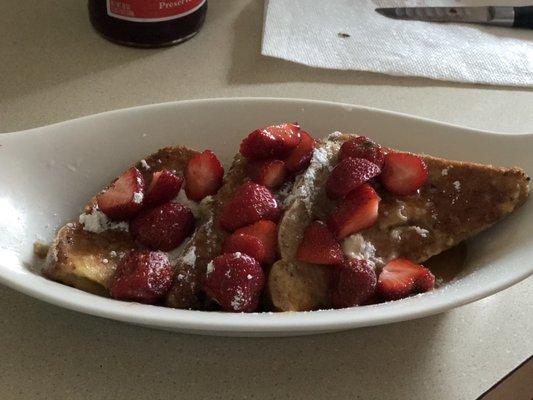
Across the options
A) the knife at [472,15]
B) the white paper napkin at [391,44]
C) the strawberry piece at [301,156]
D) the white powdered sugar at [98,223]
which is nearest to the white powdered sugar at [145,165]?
the white powdered sugar at [98,223]

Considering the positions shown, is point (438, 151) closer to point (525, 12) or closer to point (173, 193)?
point (173, 193)

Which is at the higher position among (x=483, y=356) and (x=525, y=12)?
(x=525, y=12)

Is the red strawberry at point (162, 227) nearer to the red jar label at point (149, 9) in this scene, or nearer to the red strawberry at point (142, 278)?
the red strawberry at point (142, 278)

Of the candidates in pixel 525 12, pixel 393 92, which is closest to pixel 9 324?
pixel 393 92

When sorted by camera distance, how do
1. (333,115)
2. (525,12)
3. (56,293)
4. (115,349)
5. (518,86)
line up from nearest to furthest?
(56,293) → (115,349) → (333,115) → (518,86) → (525,12)

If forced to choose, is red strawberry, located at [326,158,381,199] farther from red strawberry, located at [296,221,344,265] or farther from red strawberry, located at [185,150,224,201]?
red strawberry, located at [185,150,224,201]

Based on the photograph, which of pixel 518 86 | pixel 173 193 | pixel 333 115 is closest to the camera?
pixel 173 193

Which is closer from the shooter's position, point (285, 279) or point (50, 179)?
point (285, 279)

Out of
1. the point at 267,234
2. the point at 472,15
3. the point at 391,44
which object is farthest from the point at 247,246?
the point at 472,15
